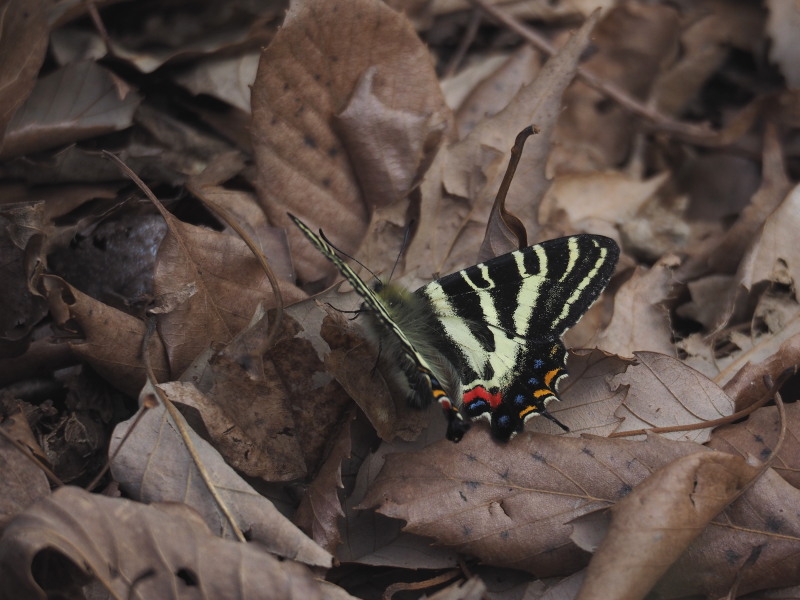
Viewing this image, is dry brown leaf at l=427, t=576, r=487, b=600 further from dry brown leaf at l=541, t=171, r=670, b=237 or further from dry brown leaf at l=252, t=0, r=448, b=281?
dry brown leaf at l=541, t=171, r=670, b=237

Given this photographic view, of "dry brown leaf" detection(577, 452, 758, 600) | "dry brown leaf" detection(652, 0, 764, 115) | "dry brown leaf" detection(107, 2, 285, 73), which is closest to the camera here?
"dry brown leaf" detection(577, 452, 758, 600)

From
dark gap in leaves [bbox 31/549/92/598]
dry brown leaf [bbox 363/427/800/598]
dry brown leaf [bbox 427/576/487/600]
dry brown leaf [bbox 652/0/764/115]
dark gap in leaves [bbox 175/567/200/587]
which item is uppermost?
dry brown leaf [bbox 652/0/764/115]

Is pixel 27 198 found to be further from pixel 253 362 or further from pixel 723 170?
pixel 723 170

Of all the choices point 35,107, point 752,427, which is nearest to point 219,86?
point 35,107

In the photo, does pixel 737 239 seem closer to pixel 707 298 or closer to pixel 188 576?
pixel 707 298

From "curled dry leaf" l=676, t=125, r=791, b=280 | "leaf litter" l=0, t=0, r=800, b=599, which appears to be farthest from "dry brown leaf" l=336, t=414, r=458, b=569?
"curled dry leaf" l=676, t=125, r=791, b=280

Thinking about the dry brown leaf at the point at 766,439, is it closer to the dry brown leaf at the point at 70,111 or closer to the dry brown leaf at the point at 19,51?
the dry brown leaf at the point at 70,111
